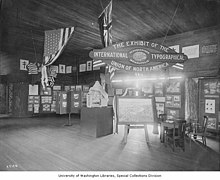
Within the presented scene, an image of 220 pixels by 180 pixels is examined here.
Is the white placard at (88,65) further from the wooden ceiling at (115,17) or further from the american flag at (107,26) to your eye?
the american flag at (107,26)

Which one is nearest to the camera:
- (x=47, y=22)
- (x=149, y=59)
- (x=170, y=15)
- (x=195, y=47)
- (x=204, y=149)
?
(x=149, y=59)

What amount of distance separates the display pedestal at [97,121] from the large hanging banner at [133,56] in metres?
2.63

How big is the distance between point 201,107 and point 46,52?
602 centimetres

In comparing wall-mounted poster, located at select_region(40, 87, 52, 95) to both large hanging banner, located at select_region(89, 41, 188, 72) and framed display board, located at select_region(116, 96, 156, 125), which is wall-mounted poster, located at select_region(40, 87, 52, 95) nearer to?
framed display board, located at select_region(116, 96, 156, 125)

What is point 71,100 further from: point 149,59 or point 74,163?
point 149,59

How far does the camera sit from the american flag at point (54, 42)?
14.4ft

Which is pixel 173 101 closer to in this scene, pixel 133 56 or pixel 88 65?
pixel 133 56

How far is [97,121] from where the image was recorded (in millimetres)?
4934

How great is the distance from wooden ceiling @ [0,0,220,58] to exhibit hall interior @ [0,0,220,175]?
32mm

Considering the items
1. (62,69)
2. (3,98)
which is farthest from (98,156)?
(3,98)

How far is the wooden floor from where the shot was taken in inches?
116

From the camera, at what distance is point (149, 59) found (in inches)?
102

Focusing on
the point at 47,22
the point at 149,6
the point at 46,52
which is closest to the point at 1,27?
the point at 47,22

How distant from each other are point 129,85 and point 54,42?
473cm
